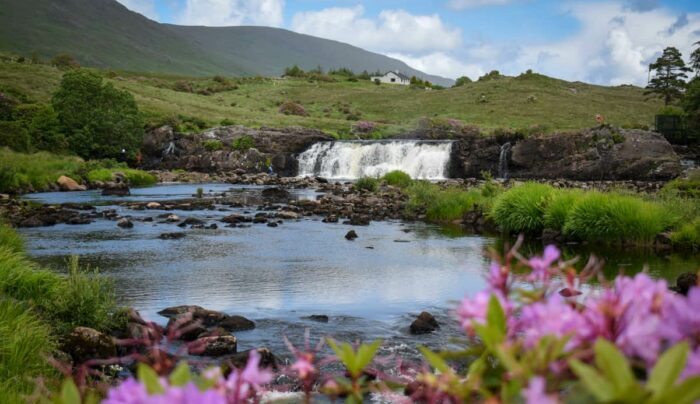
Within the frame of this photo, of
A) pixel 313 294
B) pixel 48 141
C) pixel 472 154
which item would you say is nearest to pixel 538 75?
pixel 472 154

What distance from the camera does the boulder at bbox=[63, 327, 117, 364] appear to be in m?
8.03

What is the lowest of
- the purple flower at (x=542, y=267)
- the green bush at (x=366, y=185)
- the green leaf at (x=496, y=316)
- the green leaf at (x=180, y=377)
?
the green bush at (x=366, y=185)

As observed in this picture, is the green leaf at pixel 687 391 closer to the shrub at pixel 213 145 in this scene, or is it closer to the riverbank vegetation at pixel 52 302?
the riverbank vegetation at pixel 52 302

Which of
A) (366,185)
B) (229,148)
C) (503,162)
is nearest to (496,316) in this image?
(366,185)

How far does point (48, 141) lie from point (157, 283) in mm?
41042

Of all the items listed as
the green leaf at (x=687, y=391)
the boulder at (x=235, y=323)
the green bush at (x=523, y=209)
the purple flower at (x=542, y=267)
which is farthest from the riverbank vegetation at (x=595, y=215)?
the green leaf at (x=687, y=391)

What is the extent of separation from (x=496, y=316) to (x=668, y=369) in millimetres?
410

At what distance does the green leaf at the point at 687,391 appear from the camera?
93cm

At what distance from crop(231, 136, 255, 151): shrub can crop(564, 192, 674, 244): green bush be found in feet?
124

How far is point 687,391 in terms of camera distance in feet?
3.08

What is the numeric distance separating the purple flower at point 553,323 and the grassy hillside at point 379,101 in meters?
63.1

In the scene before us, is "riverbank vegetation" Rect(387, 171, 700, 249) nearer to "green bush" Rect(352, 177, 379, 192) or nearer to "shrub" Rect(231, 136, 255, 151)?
"green bush" Rect(352, 177, 379, 192)

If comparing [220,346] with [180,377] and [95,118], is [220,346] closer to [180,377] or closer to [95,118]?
[180,377]

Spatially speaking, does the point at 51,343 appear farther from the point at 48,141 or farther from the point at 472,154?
the point at 48,141
